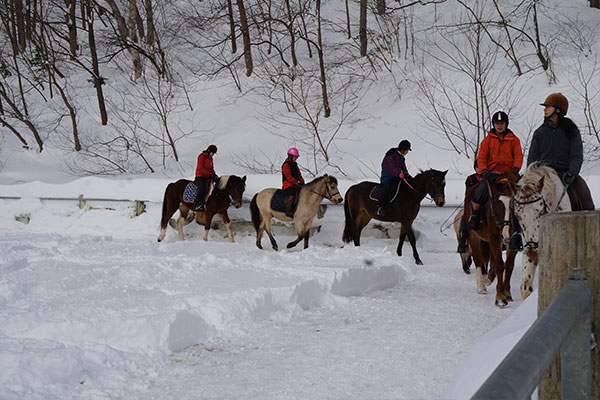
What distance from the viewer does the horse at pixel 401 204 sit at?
1135 cm

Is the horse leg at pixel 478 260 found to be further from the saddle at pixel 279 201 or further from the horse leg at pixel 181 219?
the horse leg at pixel 181 219

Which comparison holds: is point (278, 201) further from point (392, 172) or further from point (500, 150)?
point (500, 150)

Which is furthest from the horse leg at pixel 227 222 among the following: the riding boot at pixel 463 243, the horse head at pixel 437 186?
the riding boot at pixel 463 243

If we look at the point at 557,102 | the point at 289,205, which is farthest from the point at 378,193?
the point at 557,102

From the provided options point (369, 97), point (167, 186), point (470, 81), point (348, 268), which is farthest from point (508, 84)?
point (348, 268)

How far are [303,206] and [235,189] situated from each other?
2.09 m

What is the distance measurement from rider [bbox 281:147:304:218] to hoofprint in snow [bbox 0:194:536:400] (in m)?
3.19

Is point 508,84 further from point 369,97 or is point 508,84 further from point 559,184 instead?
point 559,184

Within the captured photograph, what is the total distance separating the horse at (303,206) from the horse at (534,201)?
243 inches

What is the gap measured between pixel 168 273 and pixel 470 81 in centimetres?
1735

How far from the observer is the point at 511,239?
261 inches

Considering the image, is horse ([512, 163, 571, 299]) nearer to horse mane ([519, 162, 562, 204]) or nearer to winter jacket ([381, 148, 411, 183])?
horse mane ([519, 162, 562, 204])

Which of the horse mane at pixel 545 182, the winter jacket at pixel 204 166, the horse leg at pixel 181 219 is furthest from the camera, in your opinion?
the horse leg at pixel 181 219

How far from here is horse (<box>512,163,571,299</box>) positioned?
627 centimetres
